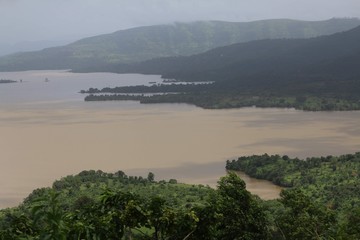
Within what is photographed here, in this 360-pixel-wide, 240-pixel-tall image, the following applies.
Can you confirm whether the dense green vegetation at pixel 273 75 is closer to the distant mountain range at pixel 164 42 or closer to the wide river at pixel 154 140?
the wide river at pixel 154 140

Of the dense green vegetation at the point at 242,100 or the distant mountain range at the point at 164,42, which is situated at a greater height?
the distant mountain range at the point at 164,42

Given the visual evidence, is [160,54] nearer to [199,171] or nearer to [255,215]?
[199,171]

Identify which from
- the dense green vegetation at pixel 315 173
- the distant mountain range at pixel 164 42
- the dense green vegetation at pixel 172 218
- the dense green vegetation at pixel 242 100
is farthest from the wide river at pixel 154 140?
the distant mountain range at pixel 164 42

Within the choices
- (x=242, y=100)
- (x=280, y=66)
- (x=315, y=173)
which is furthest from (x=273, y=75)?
(x=315, y=173)

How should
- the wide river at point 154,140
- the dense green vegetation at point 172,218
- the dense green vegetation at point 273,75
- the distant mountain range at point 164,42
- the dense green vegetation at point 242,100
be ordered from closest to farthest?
the dense green vegetation at point 172,218
the wide river at point 154,140
the dense green vegetation at point 242,100
the dense green vegetation at point 273,75
the distant mountain range at point 164,42

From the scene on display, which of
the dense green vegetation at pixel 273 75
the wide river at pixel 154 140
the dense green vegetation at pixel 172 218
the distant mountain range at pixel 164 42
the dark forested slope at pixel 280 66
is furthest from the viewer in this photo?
the distant mountain range at pixel 164 42

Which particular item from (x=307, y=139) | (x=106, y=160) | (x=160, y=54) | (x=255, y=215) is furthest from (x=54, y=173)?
(x=160, y=54)
